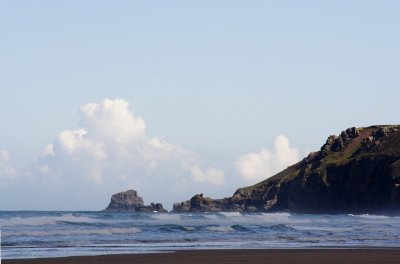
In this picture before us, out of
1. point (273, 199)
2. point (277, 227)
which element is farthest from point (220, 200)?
point (277, 227)

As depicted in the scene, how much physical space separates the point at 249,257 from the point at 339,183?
139m

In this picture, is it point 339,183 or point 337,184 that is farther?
point 337,184

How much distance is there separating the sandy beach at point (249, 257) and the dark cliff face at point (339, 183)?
Result: 116566mm

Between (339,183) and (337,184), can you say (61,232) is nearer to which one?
(339,183)

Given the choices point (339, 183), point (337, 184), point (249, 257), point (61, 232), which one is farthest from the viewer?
point (337, 184)

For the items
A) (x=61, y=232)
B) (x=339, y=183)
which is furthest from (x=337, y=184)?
(x=61, y=232)

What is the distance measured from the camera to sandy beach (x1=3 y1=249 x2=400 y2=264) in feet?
82.1

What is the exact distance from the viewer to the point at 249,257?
88.5 ft

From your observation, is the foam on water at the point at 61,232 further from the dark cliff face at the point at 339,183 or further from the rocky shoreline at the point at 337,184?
the dark cliff face at the point at 339,183

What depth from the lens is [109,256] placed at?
89.9 ft

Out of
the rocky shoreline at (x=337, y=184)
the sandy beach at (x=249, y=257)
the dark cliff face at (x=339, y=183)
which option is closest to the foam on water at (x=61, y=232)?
the sandy beach at (x=249, y=257)

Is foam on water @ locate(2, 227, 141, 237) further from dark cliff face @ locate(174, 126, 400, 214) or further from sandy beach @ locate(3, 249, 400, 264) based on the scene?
dark cliff face @ locate(174, 126, 400, 214)

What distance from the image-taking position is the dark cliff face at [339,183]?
495 ft

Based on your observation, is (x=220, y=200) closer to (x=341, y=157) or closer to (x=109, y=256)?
(x=341, y=157)
